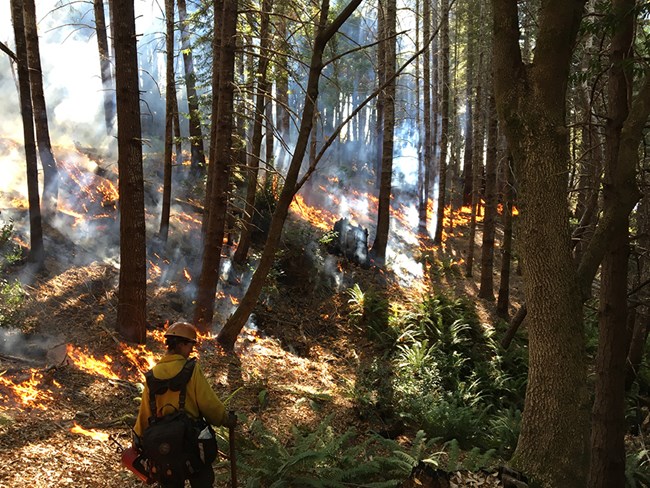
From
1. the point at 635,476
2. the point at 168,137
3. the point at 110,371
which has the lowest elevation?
the point at 635,476

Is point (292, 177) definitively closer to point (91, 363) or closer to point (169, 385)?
point (91, 363)

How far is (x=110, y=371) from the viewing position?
743 cm

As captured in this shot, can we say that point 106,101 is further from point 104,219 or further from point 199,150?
point 104,219

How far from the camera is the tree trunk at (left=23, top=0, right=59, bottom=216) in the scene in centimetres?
1006

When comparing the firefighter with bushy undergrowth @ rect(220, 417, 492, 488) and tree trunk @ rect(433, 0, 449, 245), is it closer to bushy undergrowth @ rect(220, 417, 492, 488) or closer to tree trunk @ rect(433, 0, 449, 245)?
bushy undergrowth @ rect(220, 417, 492, 488)

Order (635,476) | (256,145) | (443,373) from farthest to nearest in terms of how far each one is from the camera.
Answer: (256,145) → (443,373) → (635,476)

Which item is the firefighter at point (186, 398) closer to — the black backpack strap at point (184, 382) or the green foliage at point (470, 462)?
the black backpack strap at point (184, 382)

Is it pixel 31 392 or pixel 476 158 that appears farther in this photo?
pixel 476 158

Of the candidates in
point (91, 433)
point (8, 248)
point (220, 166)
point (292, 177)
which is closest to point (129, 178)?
point (220, 166)

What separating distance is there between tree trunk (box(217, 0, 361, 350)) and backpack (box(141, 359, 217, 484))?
4.69 metres

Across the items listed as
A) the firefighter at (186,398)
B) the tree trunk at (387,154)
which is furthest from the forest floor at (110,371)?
the tree trunk at (387,154)

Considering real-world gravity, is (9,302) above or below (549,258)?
below

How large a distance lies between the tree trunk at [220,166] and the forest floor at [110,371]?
806 millimetres

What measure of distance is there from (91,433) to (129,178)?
4.03 m
